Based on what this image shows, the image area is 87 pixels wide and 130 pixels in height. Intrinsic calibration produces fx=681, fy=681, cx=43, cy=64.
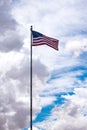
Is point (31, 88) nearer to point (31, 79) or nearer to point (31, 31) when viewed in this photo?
point (31, 79)

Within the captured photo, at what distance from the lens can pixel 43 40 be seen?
82000mm

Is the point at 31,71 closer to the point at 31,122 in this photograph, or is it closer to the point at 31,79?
the point at 31,79

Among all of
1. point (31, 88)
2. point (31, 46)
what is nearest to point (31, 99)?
point (31, 88)

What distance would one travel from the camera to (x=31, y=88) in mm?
79875

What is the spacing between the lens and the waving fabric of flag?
81.8 m

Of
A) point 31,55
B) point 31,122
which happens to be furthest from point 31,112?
point 31,55

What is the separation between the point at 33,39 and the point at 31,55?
221 centimetres

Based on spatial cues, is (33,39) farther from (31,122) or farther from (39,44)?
(31,122)

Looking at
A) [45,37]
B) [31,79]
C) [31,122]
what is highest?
[45,37]

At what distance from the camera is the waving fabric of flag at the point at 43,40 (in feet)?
268

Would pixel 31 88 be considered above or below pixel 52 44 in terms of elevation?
below

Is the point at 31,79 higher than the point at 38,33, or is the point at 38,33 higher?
the point at 38,33

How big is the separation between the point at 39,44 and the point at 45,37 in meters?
1.18

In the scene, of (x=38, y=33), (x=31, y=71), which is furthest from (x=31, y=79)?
(x=38, y=33)
